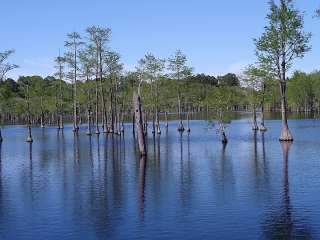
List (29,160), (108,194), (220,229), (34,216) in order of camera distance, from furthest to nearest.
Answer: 1. (29,160)
2. (108,194)
3. (34,216)
4. (220,229)

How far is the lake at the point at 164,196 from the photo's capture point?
925 inches

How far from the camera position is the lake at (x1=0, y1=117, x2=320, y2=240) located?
23.5 metres

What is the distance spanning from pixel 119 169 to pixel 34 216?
1779 cm

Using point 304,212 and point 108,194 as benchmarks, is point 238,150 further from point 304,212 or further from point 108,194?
point 304,212

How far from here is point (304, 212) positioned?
25969 millimetres

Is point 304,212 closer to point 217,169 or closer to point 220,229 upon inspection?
point 220,229

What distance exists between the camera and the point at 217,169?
42531 mm

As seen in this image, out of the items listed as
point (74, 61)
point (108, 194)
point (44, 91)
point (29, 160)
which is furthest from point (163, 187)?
point (44, 91)

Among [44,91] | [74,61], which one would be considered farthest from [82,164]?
[44,91]

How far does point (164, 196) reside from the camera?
31312mm

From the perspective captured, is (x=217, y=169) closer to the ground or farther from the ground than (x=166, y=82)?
closer to the ground

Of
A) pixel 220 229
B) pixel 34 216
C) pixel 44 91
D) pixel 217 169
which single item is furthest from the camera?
pixel 44 91

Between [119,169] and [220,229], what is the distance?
2232 centimetres

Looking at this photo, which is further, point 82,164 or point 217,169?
point 82,164
